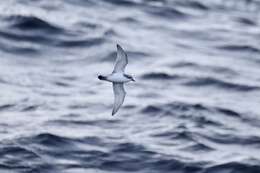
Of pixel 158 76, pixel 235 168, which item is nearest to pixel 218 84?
pixel 158 76

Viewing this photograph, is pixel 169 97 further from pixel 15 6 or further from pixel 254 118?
pixel 15 6

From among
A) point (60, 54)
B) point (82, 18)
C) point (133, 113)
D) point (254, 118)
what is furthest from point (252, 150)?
point (82, 18)

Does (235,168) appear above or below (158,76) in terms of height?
below

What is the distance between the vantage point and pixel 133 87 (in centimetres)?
2889

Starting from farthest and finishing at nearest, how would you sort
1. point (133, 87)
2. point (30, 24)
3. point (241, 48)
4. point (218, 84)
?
1. point (30, 24)
2. point (241, 48)
3. point (218, 84)
4. point (133, 87)

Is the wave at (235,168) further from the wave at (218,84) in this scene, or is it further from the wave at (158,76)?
the wave at (158,76)

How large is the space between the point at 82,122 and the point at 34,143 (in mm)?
1927

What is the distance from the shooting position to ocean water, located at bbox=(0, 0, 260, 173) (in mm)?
24344

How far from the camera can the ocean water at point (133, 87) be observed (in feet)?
79.9

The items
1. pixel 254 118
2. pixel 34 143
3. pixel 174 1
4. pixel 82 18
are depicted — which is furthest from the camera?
pixel 174 1

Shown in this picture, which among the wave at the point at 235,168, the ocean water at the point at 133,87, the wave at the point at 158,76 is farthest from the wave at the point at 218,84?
the wave at the point at 235,168

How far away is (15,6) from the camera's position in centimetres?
3369

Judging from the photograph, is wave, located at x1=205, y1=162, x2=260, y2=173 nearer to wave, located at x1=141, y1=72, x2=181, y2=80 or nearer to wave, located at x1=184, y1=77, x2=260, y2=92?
wave, located at x1=184, y1=77, x2=260, y2=92

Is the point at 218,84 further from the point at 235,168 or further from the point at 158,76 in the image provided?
the point at 235,168
